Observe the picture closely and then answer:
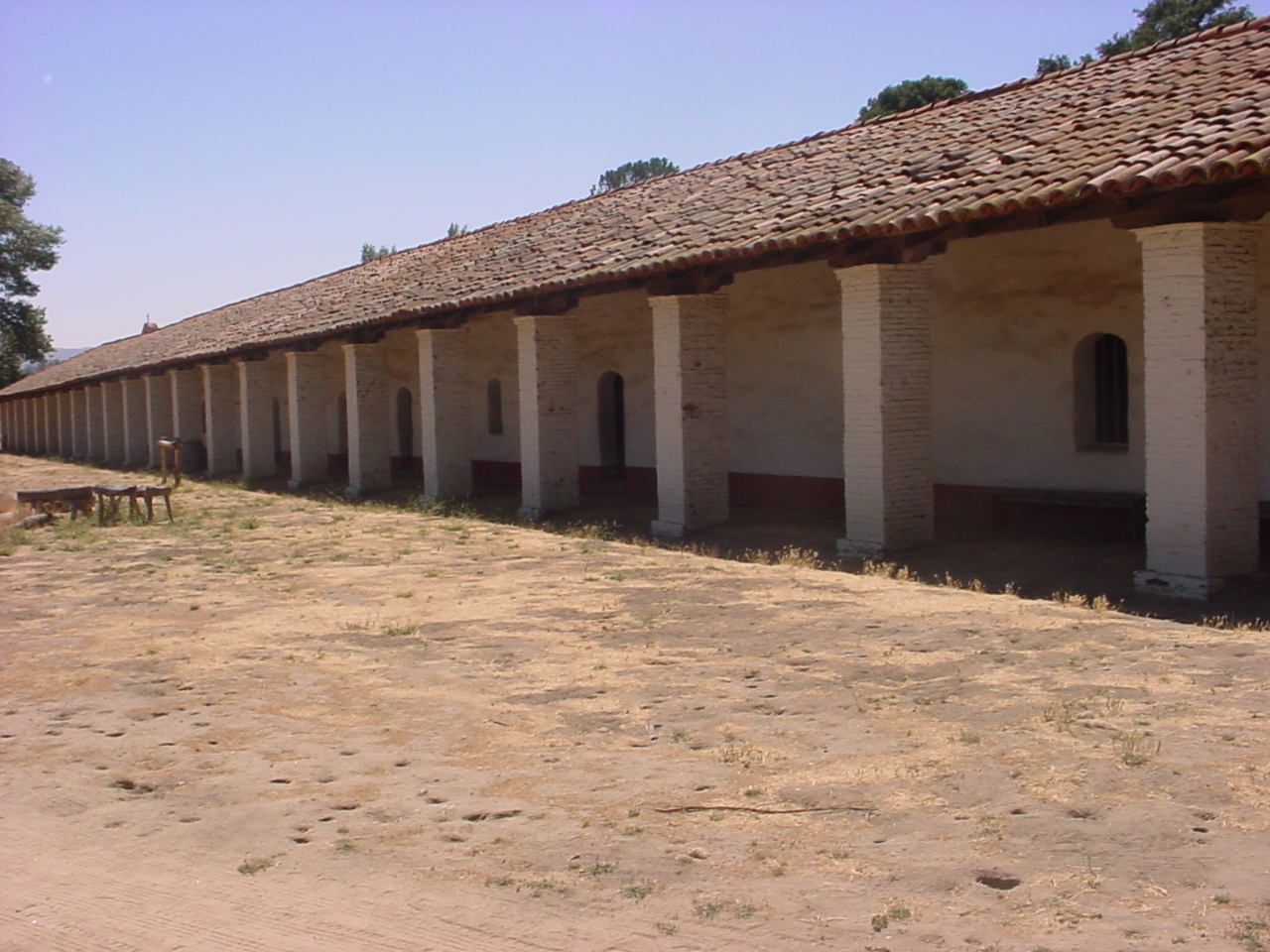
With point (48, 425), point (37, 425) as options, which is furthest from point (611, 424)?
point (37, 425)

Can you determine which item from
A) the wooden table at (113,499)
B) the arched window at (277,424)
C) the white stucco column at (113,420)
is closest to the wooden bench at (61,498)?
the wooden table at (113,499)

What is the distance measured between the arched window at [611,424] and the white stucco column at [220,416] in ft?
43.3

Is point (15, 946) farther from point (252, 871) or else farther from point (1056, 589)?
point (1056, 589)

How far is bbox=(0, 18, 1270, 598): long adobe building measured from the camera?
29.8 feet

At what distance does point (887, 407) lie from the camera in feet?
38.3

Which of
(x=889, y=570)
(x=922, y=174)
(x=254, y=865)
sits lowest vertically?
(x=254, y=865)

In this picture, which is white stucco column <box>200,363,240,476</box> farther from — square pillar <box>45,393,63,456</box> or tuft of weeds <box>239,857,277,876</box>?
tuft of weeds <box>239,857,277,876</box>

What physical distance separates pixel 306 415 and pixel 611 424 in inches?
302

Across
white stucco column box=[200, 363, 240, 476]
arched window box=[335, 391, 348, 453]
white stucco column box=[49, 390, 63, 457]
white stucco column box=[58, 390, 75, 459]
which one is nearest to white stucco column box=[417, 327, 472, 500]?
arched window box=[335, 391, 348, 453]

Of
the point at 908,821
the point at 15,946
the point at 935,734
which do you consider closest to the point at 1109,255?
the point at 935,734

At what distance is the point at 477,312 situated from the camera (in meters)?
18.6

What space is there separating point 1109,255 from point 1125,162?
3.04 m

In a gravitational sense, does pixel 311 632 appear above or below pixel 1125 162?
below

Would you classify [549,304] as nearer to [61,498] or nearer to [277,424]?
[61,498]
